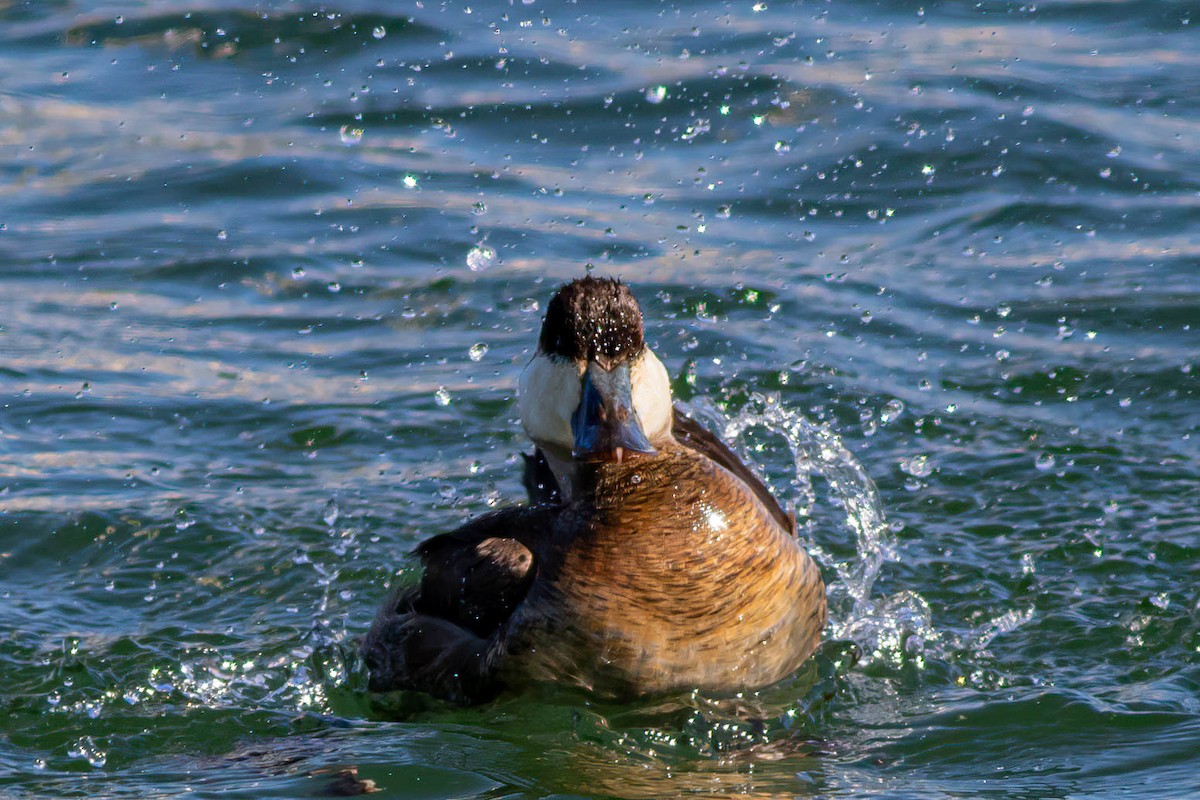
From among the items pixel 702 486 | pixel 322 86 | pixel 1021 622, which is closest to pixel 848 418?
pixel 1021 622

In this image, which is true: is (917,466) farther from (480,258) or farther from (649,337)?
(480,258)

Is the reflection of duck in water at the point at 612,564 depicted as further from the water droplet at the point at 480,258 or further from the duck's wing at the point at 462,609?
the water droplet at the point at 480,258

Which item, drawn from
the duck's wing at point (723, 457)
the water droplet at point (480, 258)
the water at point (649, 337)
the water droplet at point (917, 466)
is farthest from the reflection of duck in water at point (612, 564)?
the water droplet at point (480, 258)

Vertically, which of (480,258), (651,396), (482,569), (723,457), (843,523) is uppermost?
(480,258)

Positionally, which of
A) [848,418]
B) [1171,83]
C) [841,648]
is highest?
[1171,83]

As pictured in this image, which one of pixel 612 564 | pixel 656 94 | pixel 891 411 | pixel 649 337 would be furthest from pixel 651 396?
pixel 656 94

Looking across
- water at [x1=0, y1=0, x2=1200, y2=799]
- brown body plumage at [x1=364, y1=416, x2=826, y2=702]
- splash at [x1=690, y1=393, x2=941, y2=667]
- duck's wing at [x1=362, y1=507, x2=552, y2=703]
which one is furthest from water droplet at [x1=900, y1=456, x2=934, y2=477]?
duck's wing at [x1=362, y1=507, x2=552, y2=703]

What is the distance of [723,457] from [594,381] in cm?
116

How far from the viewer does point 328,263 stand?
9586mm

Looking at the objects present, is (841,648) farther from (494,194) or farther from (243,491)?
(494,194)

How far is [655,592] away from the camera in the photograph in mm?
4980

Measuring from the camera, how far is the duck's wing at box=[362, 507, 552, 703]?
17.4 feet

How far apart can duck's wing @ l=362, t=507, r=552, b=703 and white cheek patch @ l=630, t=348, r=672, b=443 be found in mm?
469

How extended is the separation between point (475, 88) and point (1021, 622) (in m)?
6.84
